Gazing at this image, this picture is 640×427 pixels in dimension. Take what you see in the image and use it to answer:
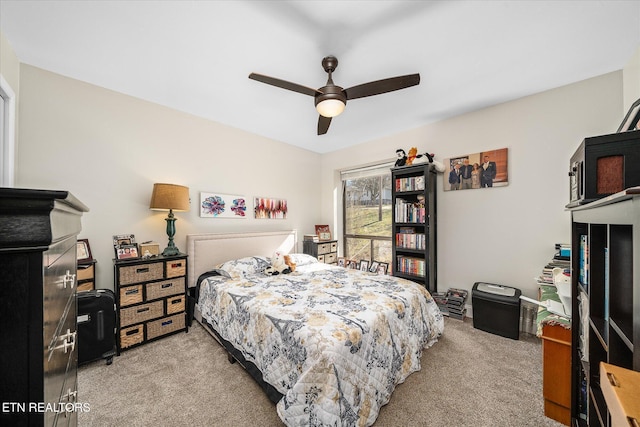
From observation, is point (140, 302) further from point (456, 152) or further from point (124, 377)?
point (456, 152)

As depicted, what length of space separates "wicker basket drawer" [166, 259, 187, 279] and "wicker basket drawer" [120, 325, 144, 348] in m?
0.55

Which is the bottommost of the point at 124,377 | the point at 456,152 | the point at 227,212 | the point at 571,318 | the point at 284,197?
the point at 124,377

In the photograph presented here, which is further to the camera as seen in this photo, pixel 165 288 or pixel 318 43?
pixel 165 288

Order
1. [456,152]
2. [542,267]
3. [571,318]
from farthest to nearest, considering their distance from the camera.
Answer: [456,152] → [542,267] → [571,318]

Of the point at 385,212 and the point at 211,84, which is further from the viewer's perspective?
the point at 385,212

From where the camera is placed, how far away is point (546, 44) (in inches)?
74.5

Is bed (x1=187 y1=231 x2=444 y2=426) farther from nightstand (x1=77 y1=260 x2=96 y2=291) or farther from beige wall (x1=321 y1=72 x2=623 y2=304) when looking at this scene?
beige wall (x1=321 y1=72 x2=623 y2=304)

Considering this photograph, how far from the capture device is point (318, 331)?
1508 millimetres

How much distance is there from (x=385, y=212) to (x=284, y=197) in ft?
6.02

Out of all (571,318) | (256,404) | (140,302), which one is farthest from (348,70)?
(140,302)

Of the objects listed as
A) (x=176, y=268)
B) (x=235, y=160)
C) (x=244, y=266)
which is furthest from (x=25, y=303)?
(x=235, y=160)

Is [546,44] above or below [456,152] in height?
above

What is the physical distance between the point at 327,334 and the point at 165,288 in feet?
6.72

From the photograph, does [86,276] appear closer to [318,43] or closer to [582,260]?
[318,43]
